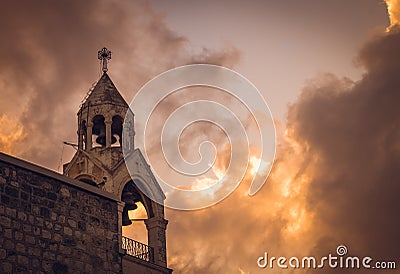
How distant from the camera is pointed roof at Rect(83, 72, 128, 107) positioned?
22.2 metres

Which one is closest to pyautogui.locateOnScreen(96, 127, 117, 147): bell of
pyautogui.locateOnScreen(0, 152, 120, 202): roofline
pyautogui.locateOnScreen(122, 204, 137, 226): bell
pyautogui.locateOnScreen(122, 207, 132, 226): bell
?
pyautogui.locateOnScreen(122, 204, 137, 226): bell

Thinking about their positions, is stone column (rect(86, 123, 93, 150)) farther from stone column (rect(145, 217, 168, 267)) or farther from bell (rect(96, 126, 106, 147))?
stone column (rect(145, 217, 168, 267))

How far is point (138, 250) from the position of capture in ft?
65.8

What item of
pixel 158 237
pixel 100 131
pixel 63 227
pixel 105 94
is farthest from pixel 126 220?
pixel 63 227

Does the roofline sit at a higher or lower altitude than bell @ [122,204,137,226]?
lower

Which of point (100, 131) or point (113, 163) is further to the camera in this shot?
point (100, 131)

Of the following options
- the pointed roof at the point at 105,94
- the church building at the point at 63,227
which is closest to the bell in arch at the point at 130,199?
the church building at the point at 63,227

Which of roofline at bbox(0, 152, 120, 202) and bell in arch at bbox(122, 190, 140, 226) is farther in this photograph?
bell in arch at bbox(122, 190, 140, 226)

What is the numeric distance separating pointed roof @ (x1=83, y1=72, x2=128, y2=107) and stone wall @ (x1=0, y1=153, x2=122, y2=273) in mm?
6320

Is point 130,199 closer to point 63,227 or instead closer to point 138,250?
point 138,250

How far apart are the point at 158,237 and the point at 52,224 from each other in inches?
264

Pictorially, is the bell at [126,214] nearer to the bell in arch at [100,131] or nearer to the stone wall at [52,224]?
the bell in arch at [100,131]

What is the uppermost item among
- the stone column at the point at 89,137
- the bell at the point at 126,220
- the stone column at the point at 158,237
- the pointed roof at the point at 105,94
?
the pointed roof at the point at 105,94

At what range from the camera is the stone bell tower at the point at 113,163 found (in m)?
21.0
